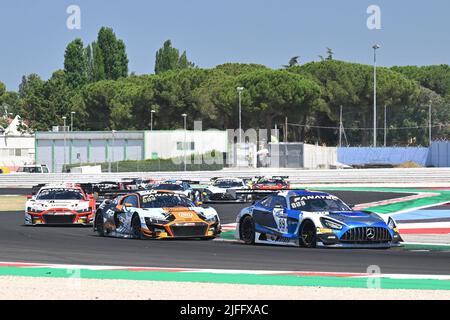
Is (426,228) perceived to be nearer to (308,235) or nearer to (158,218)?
(308,235)

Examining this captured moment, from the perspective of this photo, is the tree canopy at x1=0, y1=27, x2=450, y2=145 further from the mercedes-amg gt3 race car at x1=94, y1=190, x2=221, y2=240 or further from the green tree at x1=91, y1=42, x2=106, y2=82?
the mercedes-amg gt3 race car at x1=94, y1=190, x2=221, y2=240

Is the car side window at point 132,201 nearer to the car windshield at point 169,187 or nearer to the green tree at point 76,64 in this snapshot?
the car windshield at point 169,187

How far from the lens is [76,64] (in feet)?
479

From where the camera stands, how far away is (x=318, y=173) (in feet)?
193

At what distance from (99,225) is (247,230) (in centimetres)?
444

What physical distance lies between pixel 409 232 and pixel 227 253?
7724 millimetres

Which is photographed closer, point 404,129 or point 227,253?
point 227,253

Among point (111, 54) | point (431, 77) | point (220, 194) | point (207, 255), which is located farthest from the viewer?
point (111, 54)

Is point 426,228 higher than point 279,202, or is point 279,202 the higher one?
point 279,202

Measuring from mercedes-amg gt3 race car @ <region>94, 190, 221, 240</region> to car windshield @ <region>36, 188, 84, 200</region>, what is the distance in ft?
15.6

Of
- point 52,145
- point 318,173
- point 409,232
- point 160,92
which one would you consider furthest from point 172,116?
point 409,232

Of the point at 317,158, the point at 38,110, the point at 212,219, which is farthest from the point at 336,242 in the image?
the point at 38,110
